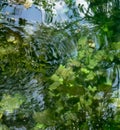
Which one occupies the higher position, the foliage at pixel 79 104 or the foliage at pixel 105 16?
the foliage at pixel 105 16

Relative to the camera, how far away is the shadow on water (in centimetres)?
285

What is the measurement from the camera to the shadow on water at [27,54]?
285 cm

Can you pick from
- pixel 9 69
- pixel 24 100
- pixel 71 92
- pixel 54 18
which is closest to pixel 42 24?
pixel 54 18

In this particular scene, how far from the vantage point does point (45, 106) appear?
2.82 metres

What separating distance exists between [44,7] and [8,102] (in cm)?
184

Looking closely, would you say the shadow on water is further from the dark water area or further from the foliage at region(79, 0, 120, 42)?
the foliage at region(79, 0, 120, 42)

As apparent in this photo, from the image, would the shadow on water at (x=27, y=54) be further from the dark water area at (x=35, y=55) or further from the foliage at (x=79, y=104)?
the foliage at (x=79, y=104)

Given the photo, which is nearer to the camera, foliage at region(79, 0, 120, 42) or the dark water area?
the dark water area

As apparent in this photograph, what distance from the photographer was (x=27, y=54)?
132 inches

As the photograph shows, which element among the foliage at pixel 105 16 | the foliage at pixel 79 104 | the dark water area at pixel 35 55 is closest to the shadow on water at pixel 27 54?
the dark water area at pixel 35 55

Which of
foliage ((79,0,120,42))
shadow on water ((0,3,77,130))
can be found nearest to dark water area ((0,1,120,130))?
shadow on water ((0,3,77,130))

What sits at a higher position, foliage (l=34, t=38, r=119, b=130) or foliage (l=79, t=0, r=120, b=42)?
foliage (l=79, t=0, r=120, b=42)

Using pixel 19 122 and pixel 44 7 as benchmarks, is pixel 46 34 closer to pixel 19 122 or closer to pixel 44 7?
pixel 44 7

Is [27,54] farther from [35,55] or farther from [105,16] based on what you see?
[105,16]
